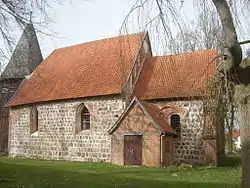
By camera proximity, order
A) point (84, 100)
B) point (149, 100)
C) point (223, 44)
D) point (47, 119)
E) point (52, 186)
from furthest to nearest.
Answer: point (47, 119)
point (84, 100)
point (149, 100)
point (52, 186)
point (223, 44)

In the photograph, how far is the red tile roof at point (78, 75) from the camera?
2584cm

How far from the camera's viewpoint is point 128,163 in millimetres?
22891

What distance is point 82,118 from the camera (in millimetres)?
26688

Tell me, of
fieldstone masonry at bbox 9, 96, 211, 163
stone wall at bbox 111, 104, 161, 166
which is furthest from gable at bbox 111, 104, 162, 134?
fieldstone masonry at bbox 9, 96, 211, 163

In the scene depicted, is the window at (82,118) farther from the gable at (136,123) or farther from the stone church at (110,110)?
the gable at (136,123)

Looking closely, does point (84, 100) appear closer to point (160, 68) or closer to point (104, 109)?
point (104, 109)

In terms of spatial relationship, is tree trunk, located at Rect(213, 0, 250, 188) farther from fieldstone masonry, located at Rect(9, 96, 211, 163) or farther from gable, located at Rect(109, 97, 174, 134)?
gable, located at Rect(109, 97, 174, 134)

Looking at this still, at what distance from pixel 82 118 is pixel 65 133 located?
5.40 ft

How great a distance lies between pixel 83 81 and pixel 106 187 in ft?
49.8

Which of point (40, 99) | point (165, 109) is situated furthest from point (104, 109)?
point (40, 99)

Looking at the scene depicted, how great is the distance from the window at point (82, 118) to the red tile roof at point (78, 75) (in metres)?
1.02

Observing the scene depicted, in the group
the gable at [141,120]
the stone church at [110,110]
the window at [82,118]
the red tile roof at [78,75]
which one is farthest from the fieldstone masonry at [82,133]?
the gable at [141,120]

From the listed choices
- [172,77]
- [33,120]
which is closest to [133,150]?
[172,77]

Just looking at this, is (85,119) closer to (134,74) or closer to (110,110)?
(110,110)
